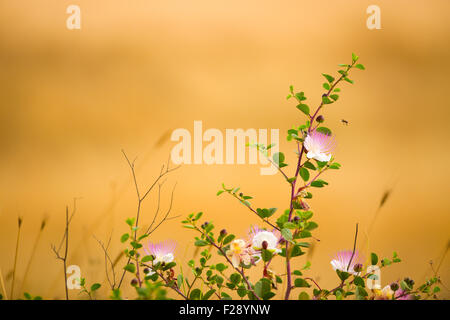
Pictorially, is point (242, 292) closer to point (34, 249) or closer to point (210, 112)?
point (210, 112)

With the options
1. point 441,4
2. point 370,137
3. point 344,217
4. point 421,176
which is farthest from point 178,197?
point 441,4

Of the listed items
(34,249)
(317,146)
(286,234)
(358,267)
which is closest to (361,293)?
(358,267)

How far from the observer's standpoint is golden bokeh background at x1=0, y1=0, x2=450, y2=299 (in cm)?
145

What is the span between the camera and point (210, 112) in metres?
1.50

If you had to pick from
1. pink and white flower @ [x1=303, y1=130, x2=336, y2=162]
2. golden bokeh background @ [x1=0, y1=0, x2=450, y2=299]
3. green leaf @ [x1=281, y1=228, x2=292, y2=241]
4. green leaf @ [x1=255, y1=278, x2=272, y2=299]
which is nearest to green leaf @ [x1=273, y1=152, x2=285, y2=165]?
pink and white flower @ [x1=303, y1=130, x2=336, y2=162]

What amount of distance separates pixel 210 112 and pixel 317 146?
2.26ft

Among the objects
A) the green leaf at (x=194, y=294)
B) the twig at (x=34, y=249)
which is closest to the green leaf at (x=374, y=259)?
the green leaf at (x=194, y=294)

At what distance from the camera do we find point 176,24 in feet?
4.96

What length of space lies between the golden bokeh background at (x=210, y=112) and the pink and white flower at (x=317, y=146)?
0.57 metres

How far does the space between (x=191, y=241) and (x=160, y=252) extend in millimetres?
440

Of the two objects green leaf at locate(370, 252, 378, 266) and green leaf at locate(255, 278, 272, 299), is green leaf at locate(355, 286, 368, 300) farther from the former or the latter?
green leaf at locate(255, 278, 272, 299)

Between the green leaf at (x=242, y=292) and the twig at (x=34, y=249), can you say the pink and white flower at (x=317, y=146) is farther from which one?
the twig at (x=34, y=249)

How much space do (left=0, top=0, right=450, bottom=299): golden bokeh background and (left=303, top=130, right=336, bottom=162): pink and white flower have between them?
573 millimetres
